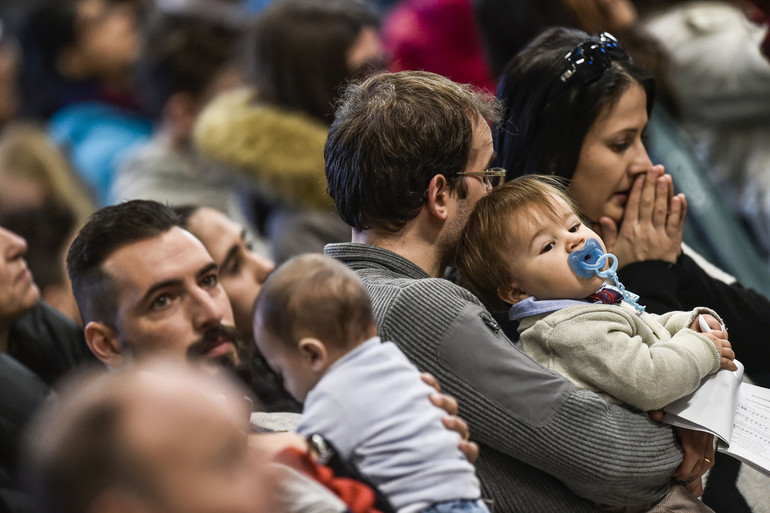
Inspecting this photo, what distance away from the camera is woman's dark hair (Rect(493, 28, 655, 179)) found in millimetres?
2715

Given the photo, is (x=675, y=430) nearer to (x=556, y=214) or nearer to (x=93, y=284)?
(x=556, y=214)

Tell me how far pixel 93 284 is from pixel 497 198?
100cm

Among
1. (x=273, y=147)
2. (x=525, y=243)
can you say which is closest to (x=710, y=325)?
(x=525, y=243)

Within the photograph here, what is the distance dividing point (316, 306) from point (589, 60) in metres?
1.23

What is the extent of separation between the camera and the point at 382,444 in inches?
71.1

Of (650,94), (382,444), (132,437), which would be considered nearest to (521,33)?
(650,94)

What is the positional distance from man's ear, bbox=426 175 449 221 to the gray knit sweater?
8.3 inches

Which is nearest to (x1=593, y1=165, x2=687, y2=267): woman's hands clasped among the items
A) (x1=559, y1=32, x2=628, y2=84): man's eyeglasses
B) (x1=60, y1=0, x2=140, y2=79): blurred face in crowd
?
(x1=559, y1=32, x2=628, y2=84): man's eyeglasses

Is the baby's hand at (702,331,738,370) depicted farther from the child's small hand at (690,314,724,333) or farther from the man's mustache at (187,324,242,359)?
the man's mustache at (187,324,242,359)

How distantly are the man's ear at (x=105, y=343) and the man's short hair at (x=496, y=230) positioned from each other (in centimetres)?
86

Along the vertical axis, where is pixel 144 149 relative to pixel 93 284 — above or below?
below

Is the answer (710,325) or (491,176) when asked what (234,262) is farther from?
(710,325)

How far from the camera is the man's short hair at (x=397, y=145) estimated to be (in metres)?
2.26

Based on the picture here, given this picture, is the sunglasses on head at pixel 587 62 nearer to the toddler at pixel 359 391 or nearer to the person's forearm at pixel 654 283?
the person's forearm at pixel 654 283
